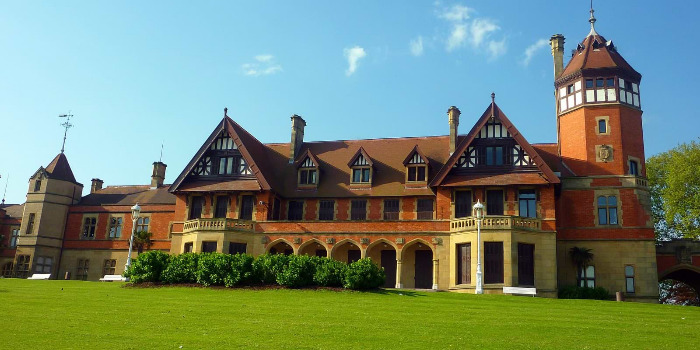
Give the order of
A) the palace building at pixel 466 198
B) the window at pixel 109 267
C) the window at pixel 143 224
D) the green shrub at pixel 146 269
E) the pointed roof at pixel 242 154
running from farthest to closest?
1. the window at pixel 143 224
2. the window at pixel 109 267
3. the pointed roof at pixel 242 154
4. the palace building at pixel 466 198
5. the green shrub at pixel 146 269

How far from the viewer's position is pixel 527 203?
114ft

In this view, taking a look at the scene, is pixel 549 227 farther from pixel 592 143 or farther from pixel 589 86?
pixel 589 86

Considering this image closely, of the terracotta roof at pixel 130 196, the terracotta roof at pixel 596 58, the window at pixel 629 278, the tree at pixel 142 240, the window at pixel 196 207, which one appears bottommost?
the window at pixel 629 278

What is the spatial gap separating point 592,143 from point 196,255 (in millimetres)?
24570

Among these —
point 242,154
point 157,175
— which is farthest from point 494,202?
point 157,175

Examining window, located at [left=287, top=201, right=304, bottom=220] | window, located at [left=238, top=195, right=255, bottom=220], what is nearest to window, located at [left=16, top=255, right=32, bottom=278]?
window, located at [left=238, top=195, right=255, bottom=220]

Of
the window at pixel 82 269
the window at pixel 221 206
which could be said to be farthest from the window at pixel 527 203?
the window at pixel 82 269

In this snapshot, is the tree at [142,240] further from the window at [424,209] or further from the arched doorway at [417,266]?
the window at [424,209]

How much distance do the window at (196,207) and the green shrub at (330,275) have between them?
14.8 m

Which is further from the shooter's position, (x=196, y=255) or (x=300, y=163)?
(x=300, y=163)

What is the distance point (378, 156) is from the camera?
41.9 meters

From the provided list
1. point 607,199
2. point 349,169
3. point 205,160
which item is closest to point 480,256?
point 607,199

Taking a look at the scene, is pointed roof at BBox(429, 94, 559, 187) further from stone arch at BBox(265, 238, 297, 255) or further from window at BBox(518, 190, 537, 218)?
stone arch at BBox(265, 238, 297, 255)

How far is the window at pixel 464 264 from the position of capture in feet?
107
